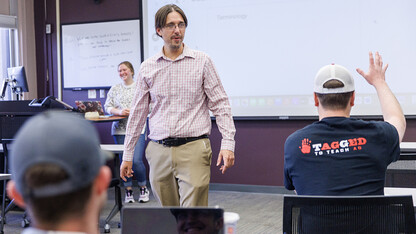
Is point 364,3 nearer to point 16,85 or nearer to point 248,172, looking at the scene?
point 248,172

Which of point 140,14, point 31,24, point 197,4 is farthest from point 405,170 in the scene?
point 31,24

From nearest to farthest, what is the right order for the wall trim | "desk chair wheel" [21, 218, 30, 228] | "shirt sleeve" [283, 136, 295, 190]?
1. "shirt sleeve" [283, 136, 295, 190]
2. "desk chair wheel" [21, 218, 30, 228]
3. the wall trim

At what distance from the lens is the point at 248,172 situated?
5.85 metres

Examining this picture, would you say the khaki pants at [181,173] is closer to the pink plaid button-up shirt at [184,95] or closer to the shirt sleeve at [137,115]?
the pink plaid button-up shirt at [184,95]

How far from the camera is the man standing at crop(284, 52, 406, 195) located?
1.72 meters

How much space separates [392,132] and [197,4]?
4.35 metres

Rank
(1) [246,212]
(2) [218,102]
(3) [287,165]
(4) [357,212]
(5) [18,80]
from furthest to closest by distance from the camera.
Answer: (5) [18,80] < (1) [246,212] < (2) [218,102] < (3) [287,165] < (4) [357,212]

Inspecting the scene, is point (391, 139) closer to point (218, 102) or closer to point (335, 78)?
point (335, 78)

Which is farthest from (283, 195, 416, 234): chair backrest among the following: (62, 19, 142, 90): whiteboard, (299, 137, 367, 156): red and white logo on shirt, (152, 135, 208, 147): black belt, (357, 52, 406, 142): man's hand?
(62, 19, 142, 90): whiteboard

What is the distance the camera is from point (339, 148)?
5.69ft

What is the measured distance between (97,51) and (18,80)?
1287 millimetres

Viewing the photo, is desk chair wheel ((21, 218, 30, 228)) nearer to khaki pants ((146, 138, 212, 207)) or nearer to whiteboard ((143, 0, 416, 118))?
khaki pants ((146, 138, 212, 207))

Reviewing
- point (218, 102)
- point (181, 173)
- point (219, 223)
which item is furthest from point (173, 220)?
point (218, 102)

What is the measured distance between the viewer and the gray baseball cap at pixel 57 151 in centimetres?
62
